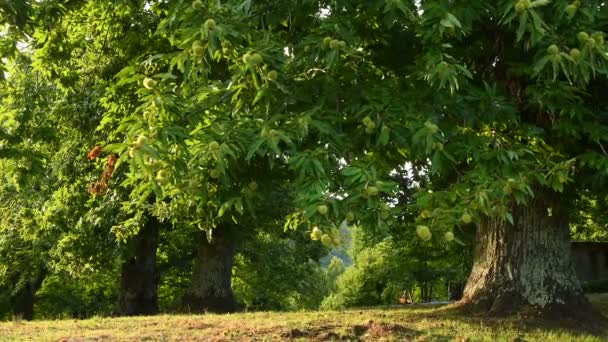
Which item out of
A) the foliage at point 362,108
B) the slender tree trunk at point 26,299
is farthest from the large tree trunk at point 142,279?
the slender tree trunk at point 26,299

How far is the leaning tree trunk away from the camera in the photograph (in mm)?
9359

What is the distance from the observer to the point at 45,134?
33.5 ft

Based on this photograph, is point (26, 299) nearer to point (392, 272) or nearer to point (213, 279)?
point (213, 279)

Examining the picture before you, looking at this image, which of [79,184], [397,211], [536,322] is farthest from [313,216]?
[79,184]

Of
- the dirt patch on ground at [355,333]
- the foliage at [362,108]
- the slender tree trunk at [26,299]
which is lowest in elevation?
the dirt patch on ground at [355,333]

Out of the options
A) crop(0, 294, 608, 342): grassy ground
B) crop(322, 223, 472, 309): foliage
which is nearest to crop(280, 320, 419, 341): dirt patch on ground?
crop(0, 294, 608, 342): grassy ground

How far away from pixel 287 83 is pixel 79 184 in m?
12.1

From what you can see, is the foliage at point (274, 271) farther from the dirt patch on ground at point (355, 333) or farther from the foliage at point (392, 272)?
the dirt patch on ground at point (355, 333)

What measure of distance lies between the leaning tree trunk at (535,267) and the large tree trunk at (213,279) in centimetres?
1094

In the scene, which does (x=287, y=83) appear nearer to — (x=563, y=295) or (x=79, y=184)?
(x=563, y=295)

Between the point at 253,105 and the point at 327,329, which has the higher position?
the point at 253,105

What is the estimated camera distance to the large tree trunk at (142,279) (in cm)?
1970

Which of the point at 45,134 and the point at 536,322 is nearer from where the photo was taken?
the point at 536,322

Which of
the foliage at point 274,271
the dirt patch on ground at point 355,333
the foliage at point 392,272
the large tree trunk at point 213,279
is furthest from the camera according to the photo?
the foliage at point 392,272
